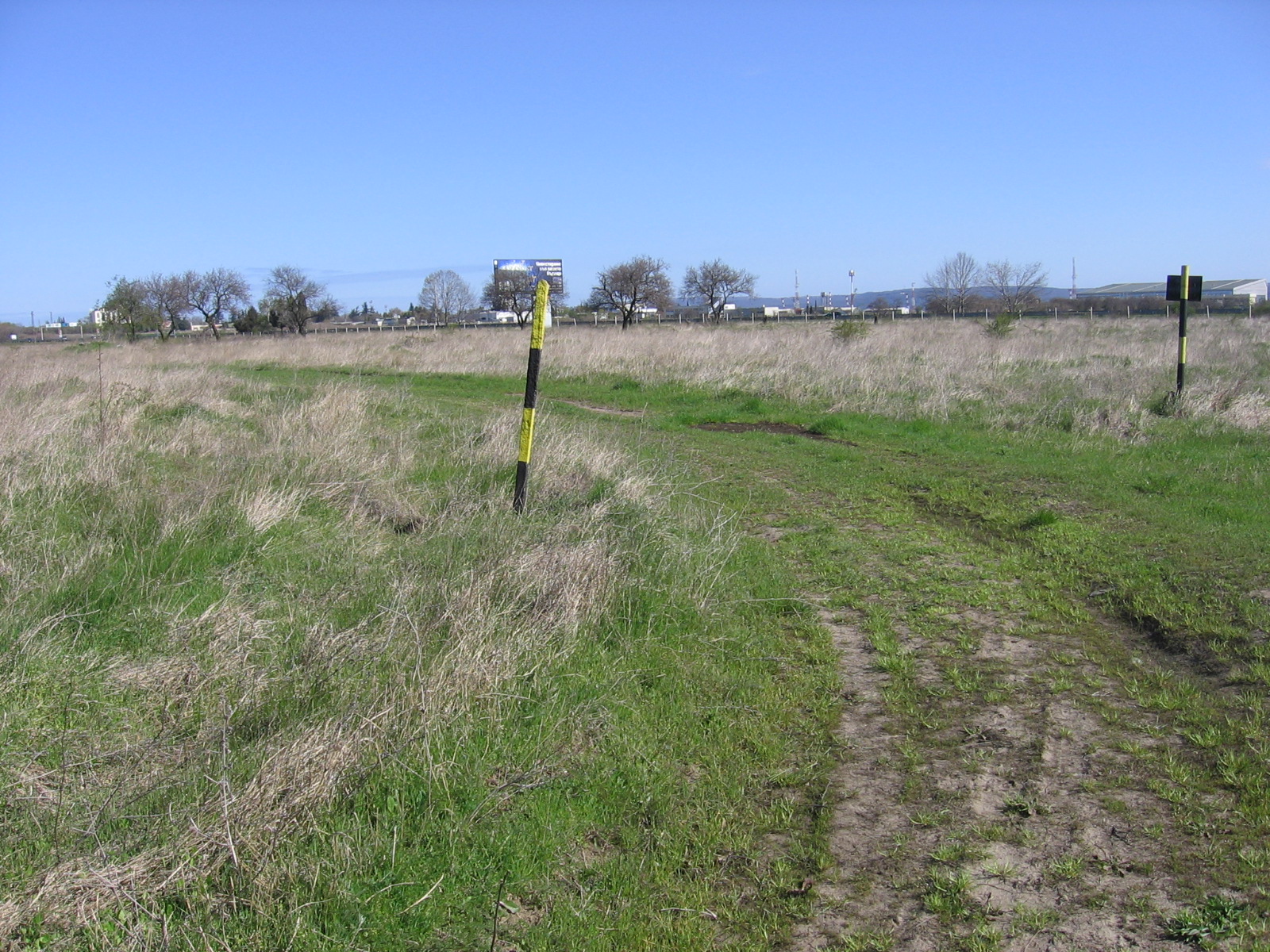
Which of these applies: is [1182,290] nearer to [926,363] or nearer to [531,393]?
[926,363]

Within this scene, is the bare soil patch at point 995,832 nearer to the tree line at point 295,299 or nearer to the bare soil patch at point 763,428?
the bare soil patch at point 763,428

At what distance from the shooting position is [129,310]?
1967 inches

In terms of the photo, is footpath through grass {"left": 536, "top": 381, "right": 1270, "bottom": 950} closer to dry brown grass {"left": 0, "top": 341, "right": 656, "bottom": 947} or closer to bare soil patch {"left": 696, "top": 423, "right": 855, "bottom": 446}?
dry brown grass {"left": 0, "top": 341, "right": 656, "bottom": 947}

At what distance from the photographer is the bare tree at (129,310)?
49312 millimetres

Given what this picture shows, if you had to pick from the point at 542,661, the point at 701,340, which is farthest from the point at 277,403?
the point at 701,340

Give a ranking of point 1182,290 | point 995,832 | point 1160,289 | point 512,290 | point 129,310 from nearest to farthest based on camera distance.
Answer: point 995,832, point 1182,290, point 129,310, point 512,290, point 1160,289

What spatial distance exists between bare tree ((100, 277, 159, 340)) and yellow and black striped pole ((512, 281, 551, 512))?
1851 inches

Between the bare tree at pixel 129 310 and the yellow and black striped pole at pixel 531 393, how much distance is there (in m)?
47.0

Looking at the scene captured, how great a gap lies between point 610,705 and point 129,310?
178 feet

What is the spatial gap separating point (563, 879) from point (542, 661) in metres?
1.54

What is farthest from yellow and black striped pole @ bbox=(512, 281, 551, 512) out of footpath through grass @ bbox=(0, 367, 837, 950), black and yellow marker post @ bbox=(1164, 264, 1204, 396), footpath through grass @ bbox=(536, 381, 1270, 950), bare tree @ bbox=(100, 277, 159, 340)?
Result: bare tree @ bbox=(100, 277, 159, 340)

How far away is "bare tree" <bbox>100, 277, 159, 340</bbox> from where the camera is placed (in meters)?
49.3

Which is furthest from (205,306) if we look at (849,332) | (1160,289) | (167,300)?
(1160,289)

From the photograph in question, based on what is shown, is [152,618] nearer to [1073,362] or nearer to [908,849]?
[908,849]
